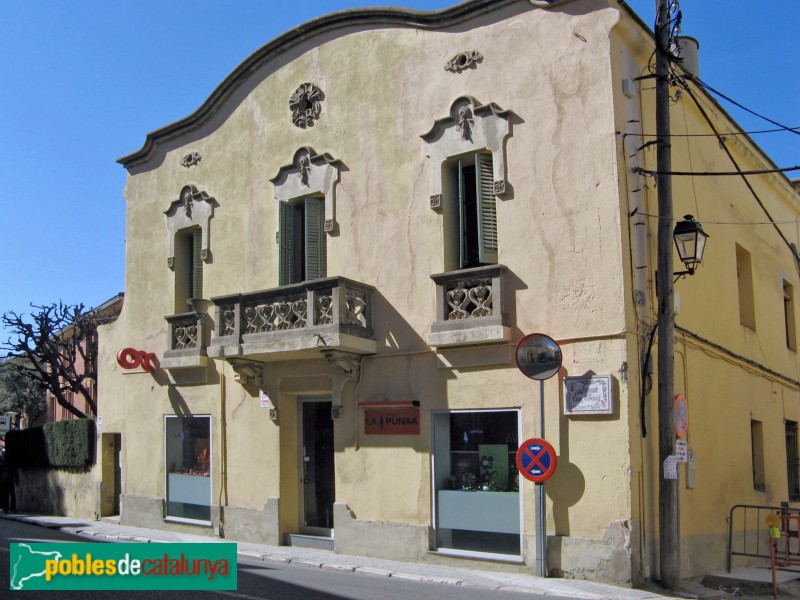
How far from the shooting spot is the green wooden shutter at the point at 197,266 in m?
17.9

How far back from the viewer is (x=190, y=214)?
17984 millimetres

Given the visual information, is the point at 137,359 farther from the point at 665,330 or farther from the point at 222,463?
A: the point at 665,330

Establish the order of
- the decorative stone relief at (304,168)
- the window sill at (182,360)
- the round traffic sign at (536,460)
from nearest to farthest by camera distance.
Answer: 1. the round traffic sign at (536,460)
2. the decorative stone relief at (304,168)
3. the window sill at (182,360)

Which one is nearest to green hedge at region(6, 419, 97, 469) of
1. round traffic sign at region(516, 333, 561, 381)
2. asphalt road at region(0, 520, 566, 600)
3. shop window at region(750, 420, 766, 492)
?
asphalt road at region(0, 520, 566, 600)

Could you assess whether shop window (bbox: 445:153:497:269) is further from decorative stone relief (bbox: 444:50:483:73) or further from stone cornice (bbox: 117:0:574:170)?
stone cornice (bbox: 117:0:574:170)

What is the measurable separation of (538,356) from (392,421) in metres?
2.96

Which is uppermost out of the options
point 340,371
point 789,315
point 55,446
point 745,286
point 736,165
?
point 736,165

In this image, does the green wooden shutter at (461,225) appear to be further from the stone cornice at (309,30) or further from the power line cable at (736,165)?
the power line cable at (736,165)

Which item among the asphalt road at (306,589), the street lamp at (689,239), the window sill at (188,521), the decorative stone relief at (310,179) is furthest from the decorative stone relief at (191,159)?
the street lamp at (689,239)

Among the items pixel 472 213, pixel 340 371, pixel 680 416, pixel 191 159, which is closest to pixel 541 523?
pixel 680 416

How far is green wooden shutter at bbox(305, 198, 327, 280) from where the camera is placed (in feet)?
50.5

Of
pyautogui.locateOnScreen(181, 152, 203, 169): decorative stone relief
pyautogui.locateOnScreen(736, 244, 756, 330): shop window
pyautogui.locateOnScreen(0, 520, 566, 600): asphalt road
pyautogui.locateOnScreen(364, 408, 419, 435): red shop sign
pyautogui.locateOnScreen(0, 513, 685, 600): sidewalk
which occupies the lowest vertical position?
pyautogui.locateOnScreen(0, 513, 685, 600): sidewalk

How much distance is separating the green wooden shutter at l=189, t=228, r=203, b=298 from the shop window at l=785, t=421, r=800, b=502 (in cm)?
1287
